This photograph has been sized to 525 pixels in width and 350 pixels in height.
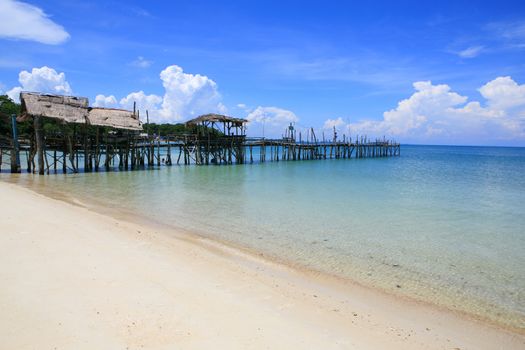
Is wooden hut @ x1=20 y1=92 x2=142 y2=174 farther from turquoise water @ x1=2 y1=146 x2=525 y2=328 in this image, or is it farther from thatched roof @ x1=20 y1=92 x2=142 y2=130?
turquoise water @ x1=2 y1=146 x2=525 y2=328

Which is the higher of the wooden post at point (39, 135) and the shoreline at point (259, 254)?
the wooden post at point (39, 135)

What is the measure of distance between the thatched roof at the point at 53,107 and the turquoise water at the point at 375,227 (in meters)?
4.46

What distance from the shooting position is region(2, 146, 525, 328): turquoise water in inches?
237

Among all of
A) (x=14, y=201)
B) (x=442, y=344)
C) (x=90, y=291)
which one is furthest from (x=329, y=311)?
(x=14, y=201)

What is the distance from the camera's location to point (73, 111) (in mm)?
22469

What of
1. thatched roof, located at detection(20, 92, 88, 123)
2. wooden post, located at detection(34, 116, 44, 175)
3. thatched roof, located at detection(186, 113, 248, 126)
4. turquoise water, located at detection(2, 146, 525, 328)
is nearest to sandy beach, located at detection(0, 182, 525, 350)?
turquoise water, located at detection(2, 146, 525, 328)

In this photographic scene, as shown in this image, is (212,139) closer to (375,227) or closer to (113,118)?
(113,118)

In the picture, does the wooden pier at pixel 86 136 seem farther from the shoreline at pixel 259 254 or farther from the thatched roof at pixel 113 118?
the shoreline at pixel 259 254

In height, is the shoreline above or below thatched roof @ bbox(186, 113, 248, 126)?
below

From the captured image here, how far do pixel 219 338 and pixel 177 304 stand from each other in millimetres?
901

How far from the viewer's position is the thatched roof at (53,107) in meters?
20.6

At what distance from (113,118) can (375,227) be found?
19.9 metres

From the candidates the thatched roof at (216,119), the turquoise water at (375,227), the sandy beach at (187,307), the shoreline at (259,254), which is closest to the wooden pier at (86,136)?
the thatched roof at (216,119)

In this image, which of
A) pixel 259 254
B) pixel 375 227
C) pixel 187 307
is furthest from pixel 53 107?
pixel 187 307
